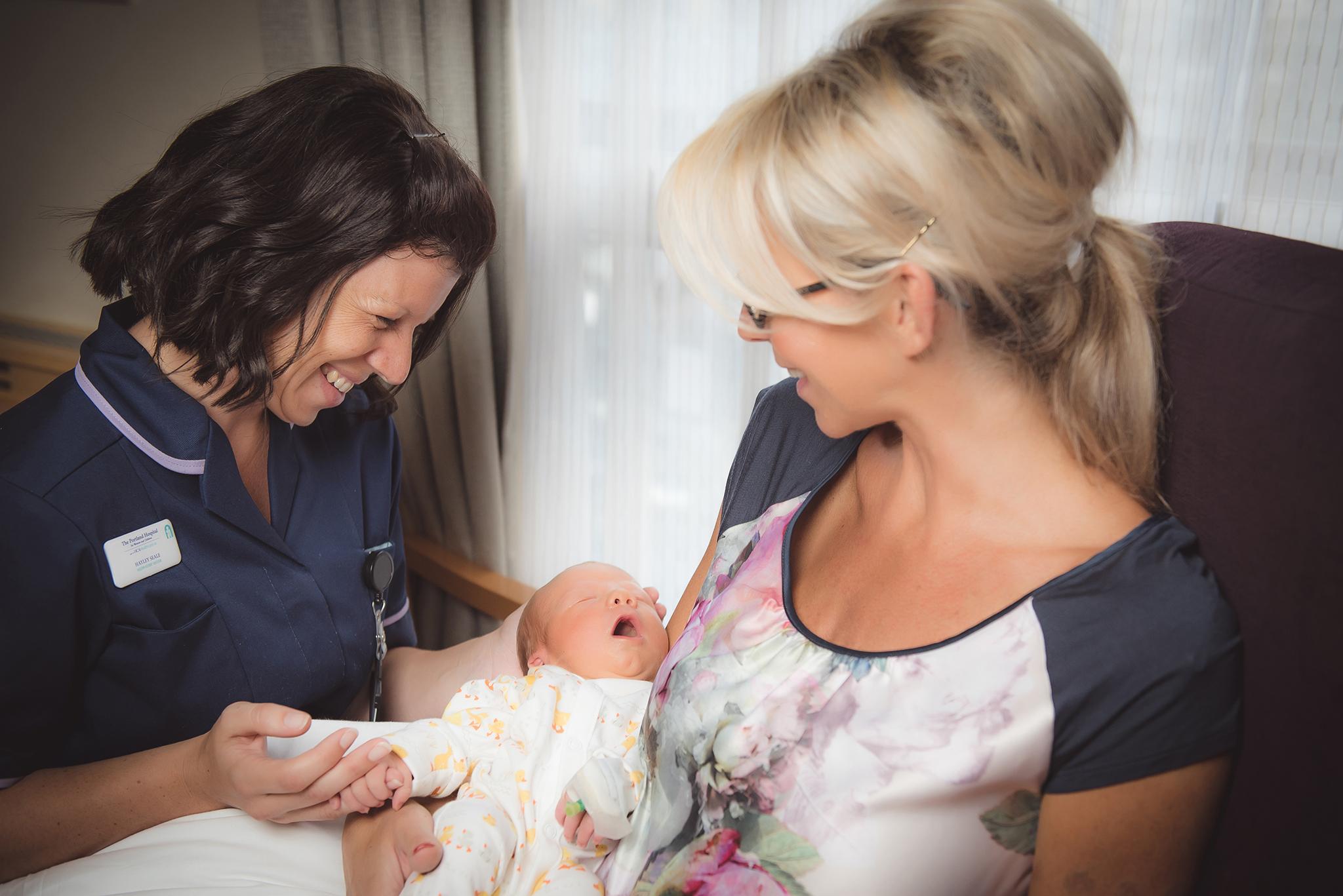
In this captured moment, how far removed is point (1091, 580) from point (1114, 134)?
0.47m

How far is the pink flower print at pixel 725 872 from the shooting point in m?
1.13

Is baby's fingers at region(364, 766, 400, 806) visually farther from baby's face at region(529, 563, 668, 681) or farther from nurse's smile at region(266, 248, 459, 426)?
nurse's smile at region(266, 248, 459, 426)

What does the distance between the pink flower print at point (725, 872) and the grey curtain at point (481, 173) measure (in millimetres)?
1632

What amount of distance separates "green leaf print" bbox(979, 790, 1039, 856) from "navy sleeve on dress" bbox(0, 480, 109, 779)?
1203 millimetres

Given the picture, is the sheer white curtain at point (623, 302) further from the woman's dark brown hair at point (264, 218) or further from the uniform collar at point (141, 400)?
the uniform collar at point (141, 400)

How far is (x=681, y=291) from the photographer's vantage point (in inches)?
88.7

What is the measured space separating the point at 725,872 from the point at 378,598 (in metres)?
Answer: 0.91

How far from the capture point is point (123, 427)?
1412mm

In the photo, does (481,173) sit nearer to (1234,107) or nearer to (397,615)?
(397,615)

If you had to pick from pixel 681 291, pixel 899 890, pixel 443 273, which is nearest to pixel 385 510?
pixel 443 273

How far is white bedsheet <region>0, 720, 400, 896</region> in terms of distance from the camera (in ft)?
4.50

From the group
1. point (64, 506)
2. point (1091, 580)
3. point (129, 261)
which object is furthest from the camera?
point (129, 261)

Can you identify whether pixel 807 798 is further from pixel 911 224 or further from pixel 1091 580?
pixel 911 224

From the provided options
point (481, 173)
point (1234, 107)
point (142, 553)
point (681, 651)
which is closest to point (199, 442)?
point (142, 553)
